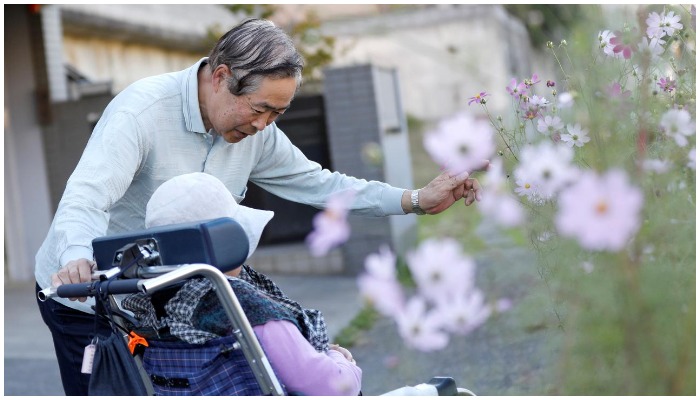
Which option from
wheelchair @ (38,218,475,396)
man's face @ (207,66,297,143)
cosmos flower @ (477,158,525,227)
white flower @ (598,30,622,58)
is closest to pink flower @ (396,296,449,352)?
cosmos flower @ (477,158,525,227)

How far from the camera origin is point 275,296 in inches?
91.4

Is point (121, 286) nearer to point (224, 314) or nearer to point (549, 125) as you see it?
point (224, 314)

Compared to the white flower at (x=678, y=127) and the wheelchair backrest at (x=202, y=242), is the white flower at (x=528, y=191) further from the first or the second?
the wheelchair backrest at (x=202, y=242)

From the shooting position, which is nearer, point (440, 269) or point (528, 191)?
point (440, 269)

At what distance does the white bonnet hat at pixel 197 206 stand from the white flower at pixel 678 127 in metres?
0.85

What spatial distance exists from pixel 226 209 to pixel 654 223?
2.85 feet

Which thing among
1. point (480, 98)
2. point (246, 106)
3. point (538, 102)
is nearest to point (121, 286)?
point (246, 106)

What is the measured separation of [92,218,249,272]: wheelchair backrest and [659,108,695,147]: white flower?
2.79 feet

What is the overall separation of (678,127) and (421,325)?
0.74m

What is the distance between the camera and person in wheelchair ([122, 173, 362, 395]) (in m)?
2.10

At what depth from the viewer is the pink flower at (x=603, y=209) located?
131cm

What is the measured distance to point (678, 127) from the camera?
1998 mm

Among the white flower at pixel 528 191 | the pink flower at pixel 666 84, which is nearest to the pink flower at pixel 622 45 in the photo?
the pink flower at pixel 666 84

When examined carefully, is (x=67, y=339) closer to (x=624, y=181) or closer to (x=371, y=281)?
(x=371, y=281)
